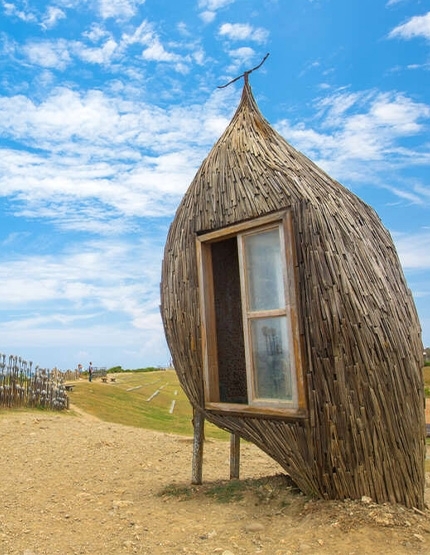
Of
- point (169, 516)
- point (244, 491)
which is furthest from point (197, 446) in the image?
point (169, 516)

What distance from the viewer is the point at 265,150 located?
6375 millimetres

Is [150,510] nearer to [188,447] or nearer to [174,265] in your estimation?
[174,265]

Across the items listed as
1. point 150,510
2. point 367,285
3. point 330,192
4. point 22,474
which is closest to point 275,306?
point 367,285

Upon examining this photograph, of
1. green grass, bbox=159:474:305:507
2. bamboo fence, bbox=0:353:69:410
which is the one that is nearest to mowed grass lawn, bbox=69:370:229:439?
bamboo fence, bbox=0:353:69:410

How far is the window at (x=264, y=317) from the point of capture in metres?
5.46

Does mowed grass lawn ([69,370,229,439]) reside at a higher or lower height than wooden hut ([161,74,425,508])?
lower

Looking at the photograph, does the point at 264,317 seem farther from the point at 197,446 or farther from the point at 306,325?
the point at 197,446

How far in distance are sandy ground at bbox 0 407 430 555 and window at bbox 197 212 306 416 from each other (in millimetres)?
998

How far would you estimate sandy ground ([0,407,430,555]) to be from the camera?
4797 millimetres

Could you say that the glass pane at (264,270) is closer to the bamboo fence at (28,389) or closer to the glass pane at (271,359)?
the glass pane at (271,359)

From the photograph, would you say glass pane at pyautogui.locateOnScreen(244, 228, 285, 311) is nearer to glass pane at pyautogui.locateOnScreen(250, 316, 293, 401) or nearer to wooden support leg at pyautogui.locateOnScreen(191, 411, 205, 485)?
glass pane at pyautogui.locateOnScreen(250, 316, 293, 401)

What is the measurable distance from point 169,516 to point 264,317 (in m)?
2.31

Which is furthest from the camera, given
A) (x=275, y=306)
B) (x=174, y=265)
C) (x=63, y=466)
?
(x=63, y=466)

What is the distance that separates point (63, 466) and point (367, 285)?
235 inches
